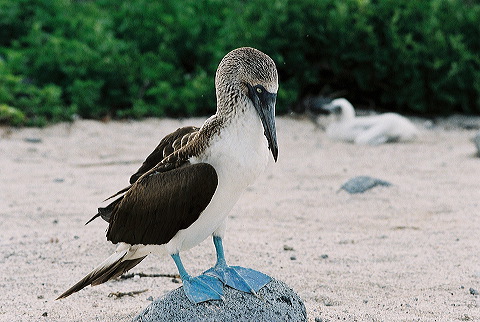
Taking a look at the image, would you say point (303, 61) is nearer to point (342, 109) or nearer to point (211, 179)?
point (342, 109)

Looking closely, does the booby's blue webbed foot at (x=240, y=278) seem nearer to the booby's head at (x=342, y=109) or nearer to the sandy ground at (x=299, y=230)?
the sandy ground at (x=299, y=230)

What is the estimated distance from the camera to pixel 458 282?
15.8 feet

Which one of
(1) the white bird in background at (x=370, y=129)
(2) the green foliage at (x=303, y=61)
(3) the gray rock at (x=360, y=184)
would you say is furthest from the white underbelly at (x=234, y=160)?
(2) the green foliage at (x=303, y=61)

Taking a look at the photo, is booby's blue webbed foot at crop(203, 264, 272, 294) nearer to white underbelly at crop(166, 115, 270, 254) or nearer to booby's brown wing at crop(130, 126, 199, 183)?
white underbelly at crop(166, 115, 270, 254)

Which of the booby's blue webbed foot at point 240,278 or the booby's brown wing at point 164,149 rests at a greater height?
the booby's brown wing at point 164,149

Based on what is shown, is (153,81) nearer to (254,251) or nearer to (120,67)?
(120,67)

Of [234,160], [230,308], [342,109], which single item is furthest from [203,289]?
[342,109]

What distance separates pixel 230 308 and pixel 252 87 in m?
1.12

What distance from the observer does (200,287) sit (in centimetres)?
381

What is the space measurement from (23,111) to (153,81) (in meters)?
2.02

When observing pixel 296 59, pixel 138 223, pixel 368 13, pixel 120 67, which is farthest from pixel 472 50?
pixel 138 223

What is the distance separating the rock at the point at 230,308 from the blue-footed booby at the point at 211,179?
51 millimetres

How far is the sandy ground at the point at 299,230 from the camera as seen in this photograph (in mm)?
4566

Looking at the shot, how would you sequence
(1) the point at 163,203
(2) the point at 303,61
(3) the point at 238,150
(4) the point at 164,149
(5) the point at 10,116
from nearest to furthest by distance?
(3) the point at 238,150
(1) the point at 163,203
(4) the point at 164,149
(5) the point at 10,116
(2) the point at 303,61
